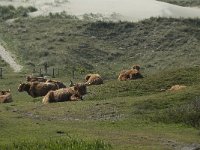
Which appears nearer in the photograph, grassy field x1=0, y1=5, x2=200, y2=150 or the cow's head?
grassy field x1=0, y1=5, x2=200, y2=150

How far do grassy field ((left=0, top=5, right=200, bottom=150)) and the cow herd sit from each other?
733 mm

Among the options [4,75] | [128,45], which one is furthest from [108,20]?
[4,75]

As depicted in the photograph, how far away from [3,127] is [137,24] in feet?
174

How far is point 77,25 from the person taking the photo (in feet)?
251

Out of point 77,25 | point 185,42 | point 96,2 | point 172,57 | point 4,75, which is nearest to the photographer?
point 4,75

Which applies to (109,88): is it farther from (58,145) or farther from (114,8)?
(114,8)

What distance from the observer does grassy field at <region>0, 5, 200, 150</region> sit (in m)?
25.2

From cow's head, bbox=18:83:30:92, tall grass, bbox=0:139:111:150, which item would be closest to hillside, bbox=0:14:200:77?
cow's head, bbox=18:83:30:92

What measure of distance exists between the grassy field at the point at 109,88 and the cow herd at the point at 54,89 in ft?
2.41

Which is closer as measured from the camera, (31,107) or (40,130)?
(40,130)

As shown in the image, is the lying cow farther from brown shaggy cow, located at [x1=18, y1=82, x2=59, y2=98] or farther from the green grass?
brown shaggy cow, located at [x1=18, y1=82, x2=59, y2=98]

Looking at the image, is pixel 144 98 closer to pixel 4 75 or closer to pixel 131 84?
pixel 131 84

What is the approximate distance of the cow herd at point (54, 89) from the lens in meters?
36.5

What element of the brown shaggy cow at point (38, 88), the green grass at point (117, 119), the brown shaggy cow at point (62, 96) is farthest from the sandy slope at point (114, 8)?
the brown shaggy cow at point (62, 96)
